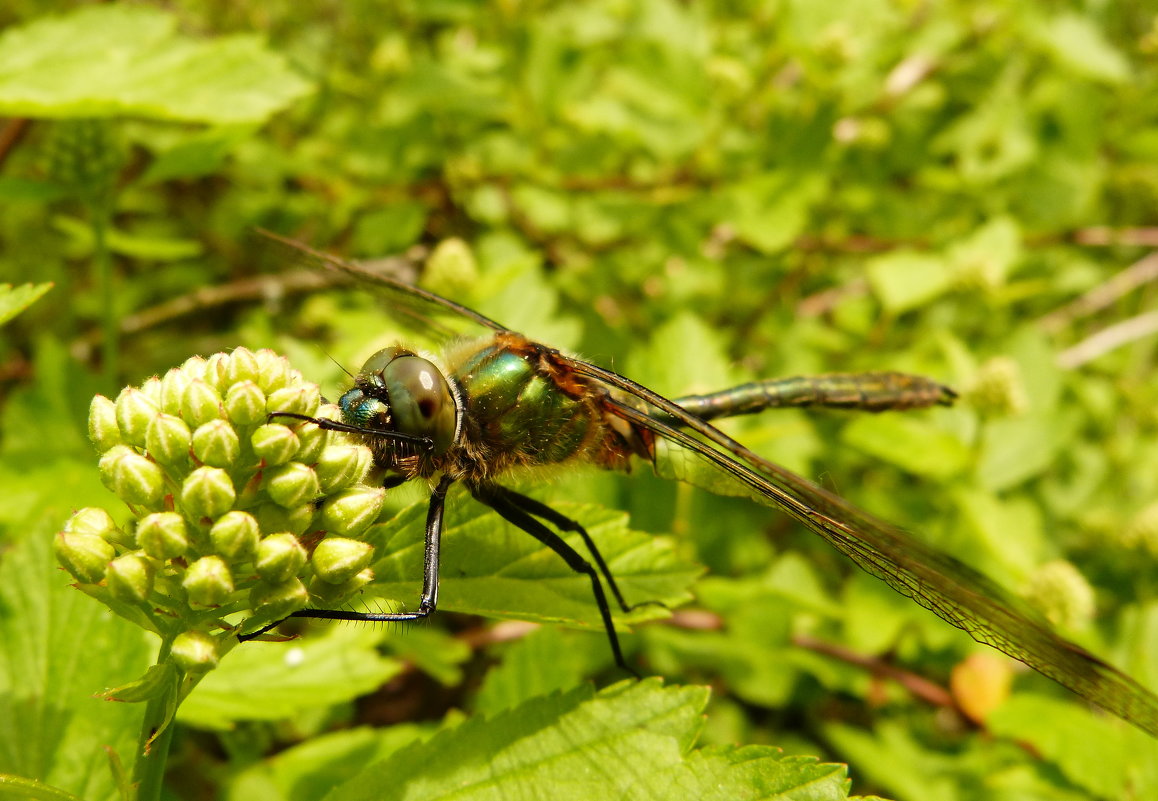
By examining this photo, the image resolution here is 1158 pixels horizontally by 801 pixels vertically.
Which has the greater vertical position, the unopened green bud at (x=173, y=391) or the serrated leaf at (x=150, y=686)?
the unopened green bud at (x=173, y=391)

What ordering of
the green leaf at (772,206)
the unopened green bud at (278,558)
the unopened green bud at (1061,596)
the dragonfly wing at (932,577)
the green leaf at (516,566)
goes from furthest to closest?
the green leaf at (772,206) < the unopened green bud at (1061,596) < the green leaf at (516,566) < the dragonfly wing at (932,577) < the unopened green bud at (278,558)

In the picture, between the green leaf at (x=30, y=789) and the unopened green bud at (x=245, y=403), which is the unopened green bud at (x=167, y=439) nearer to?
the unopened green bud at (x=245, y=403)

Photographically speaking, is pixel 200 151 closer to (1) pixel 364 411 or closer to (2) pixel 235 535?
(1) pixel 364 411

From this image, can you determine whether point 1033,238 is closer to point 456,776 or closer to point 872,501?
point 872,501

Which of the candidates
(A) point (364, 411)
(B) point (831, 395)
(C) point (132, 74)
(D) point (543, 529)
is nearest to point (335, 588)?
(A) point (364, 411)

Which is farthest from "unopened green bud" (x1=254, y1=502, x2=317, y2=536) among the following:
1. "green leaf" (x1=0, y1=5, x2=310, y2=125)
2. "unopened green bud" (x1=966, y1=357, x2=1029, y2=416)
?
"unopened green bud" (x1=966, y1=357, x2=1029, y2=416)

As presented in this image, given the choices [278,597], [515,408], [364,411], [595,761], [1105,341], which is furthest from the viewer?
[1105,341]

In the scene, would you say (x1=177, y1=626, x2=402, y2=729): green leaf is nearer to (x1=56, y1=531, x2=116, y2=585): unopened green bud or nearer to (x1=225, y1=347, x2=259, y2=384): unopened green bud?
(x1=56, y1=531, x2=116, y2=585): unopened green bud

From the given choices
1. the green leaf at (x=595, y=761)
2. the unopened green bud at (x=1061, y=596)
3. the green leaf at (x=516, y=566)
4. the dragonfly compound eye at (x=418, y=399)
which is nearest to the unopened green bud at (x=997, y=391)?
the unopened green bud at (x=1061, y=596)
